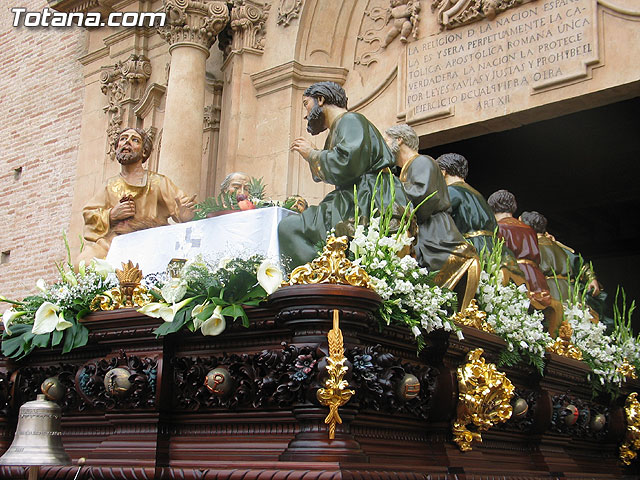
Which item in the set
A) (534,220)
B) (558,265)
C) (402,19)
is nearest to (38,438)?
(558,265)

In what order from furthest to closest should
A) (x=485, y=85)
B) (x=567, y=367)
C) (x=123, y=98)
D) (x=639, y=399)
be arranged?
(x=123, y=98)
(x=485, y=85)
(x=639, y=399)
(x=567, y=367)

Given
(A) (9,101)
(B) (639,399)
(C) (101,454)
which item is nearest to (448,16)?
(B) (639,399)

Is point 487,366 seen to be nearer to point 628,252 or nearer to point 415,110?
point 415,110

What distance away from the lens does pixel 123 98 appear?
44.8ft

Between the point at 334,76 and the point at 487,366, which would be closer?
the point at 487,366

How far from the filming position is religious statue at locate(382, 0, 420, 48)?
11055 mm

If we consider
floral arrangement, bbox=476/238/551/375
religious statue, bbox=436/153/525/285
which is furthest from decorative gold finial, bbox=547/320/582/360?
religious statue, bbox=436/153/525/285

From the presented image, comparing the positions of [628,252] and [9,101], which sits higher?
[9,101]

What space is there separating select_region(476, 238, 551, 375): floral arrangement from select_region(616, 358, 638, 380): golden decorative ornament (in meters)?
1.41

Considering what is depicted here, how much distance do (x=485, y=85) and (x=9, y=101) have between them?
10399mm

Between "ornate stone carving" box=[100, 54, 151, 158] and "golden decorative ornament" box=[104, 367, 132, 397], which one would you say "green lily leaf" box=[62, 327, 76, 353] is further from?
"ornate stone carving" box=[100, 54, 151, 158]

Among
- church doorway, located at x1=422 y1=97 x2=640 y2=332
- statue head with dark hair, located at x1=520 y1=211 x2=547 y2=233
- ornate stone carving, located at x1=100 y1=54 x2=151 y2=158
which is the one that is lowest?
statue head with dark hair, located at x1=520 y1=211 x2=547 y2=233

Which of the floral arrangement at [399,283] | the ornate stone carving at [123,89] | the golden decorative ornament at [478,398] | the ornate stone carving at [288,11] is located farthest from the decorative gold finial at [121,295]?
the ornate stone carving at [123,89]

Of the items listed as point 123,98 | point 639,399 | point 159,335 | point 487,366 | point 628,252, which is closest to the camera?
point 159,335
